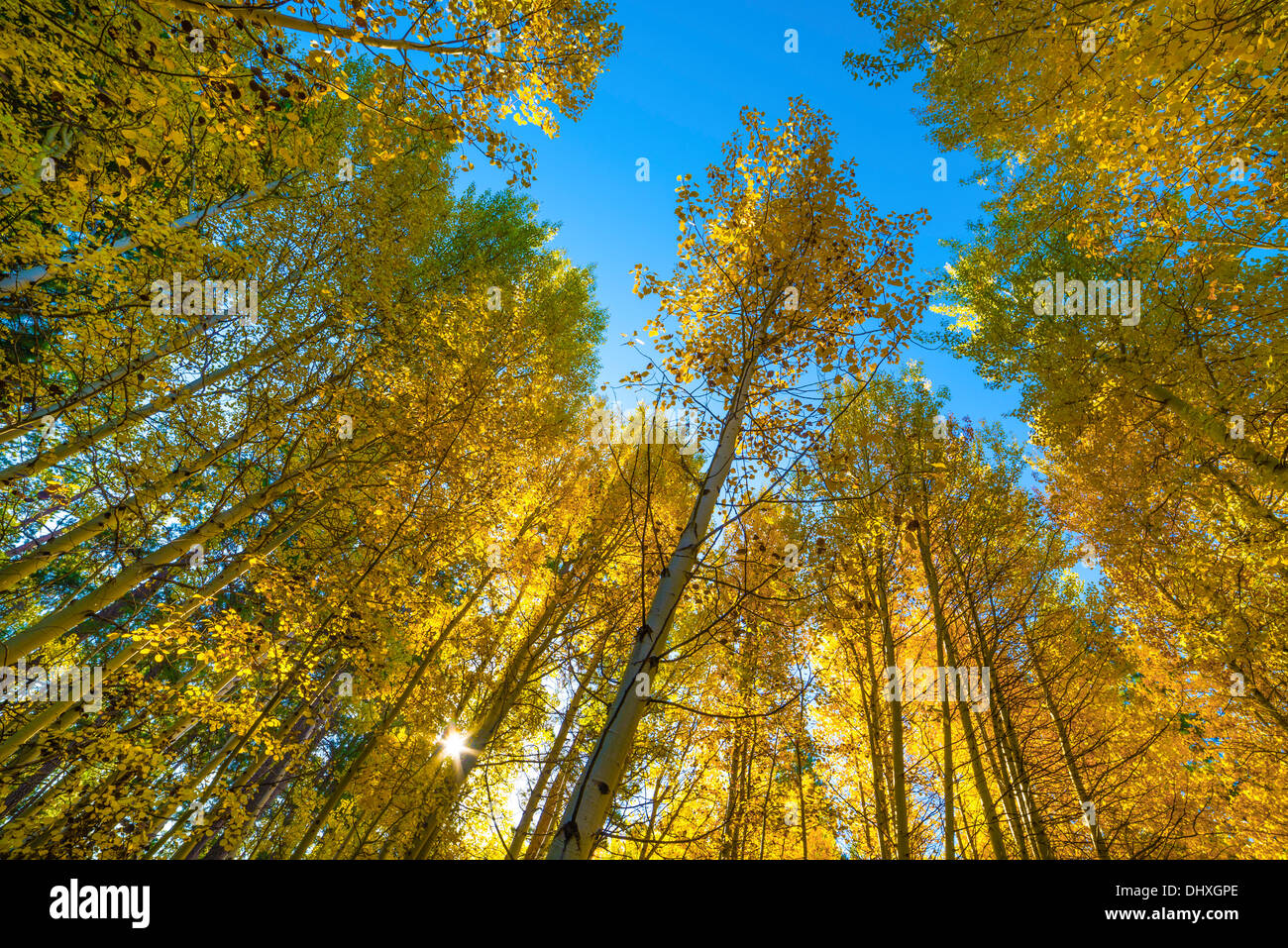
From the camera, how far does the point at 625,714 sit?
2.03 m

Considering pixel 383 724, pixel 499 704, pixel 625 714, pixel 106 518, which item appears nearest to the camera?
pixel 625 714

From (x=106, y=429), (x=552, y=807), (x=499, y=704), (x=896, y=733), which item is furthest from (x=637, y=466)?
(x=106, y=429)

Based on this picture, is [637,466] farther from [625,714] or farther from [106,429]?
[106,429]

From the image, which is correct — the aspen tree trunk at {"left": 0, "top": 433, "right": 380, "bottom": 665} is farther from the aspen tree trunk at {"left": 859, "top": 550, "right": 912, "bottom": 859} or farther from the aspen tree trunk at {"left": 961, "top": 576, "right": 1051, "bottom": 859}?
the aspen tree trunk at {"left": 961, "top": 576, "right": 1051, "bottom": 859}

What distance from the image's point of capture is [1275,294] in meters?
4.57

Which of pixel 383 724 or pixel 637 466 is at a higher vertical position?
pixel 637 466

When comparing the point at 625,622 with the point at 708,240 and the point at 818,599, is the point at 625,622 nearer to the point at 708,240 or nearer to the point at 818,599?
the point at 818,599

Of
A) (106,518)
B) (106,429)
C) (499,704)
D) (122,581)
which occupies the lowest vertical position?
(499,704)

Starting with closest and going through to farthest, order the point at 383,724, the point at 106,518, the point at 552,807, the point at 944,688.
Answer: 1. the point at 944,688
2. the point at 106,518
3. the point at 383,724
4. the point at 552,807

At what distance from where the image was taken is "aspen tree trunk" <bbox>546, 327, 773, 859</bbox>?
1.76 metres

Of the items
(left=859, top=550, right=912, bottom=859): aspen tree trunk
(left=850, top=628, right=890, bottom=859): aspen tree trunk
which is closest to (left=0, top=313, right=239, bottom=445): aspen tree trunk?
(left=859, top=550, right=912, bottom=859): aspen tree trunk

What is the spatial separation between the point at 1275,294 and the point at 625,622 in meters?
7.79
